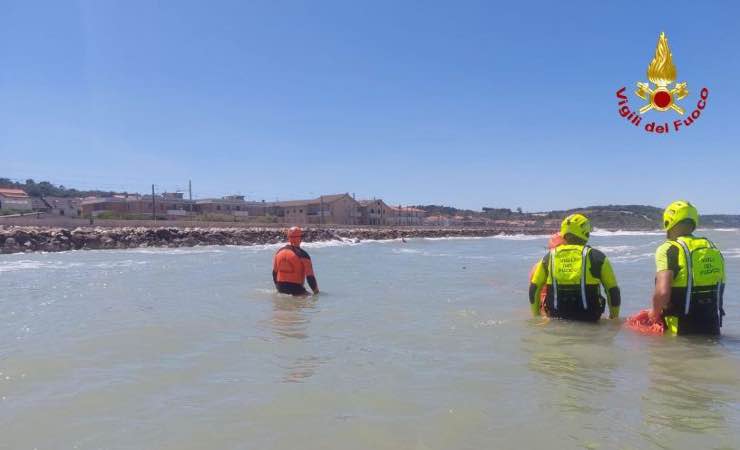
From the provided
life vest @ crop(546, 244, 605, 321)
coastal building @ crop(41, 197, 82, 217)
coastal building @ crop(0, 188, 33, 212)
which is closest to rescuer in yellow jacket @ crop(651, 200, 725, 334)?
life vest @ crop(546, 244, 605, 321)

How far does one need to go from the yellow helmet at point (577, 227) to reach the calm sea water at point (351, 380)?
1.08m

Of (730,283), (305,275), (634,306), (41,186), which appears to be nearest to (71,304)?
(305,275)

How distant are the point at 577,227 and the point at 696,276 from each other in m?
1.21

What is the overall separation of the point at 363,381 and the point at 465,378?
32.4 inches

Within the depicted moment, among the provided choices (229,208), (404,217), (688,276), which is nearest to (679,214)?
(688,276)

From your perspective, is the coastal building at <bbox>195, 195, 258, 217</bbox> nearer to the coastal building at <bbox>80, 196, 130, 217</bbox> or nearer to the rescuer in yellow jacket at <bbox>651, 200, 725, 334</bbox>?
the coastal building at <bbox>80, 196, 130, 217</bbox>

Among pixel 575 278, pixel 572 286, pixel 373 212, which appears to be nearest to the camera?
pixel 575 278

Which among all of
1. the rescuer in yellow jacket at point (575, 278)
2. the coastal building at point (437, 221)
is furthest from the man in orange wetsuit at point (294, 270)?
the coastal building at point (437, 221)

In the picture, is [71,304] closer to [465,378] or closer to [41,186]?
[465,378]

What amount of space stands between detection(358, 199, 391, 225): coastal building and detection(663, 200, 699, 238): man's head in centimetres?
8317

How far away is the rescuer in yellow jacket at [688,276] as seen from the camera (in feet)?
14.9

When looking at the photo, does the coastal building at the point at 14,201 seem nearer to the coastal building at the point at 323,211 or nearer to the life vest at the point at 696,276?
the coastal building at the point at 323,211

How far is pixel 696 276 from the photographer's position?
4.53 m

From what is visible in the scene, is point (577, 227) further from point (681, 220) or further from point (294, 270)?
point (294, 270)
